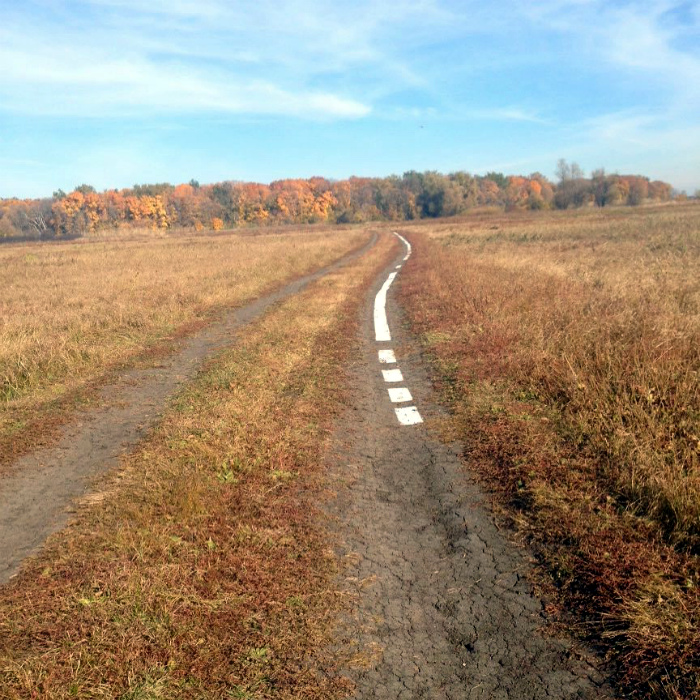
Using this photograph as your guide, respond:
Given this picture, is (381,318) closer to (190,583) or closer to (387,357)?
(387,357)

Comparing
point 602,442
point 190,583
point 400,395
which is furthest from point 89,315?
point 602,442

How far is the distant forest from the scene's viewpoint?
12288 centimetres

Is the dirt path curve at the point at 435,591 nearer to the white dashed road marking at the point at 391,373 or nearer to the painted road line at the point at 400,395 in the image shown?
the white dashed road marking at the point at 391,373

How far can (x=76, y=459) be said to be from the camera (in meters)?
5.20

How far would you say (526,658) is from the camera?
2762 mm

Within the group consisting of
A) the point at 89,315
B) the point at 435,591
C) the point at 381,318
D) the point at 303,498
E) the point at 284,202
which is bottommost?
the point at 435,591

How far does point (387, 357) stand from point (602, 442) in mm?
4355

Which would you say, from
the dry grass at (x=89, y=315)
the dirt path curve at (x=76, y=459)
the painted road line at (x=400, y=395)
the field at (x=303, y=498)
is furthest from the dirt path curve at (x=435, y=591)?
the dry grass at (x=89, y=315)

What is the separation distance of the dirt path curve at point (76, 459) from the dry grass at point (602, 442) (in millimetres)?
3457

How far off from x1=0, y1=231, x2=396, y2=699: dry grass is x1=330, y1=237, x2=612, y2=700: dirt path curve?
0.80 feet

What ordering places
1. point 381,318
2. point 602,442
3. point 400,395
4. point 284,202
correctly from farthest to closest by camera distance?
point 284,202, point 381,318, point 400,395, point 602,442

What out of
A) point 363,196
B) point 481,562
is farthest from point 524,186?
point 481,562

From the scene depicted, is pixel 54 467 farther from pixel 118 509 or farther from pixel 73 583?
pixel 73 583

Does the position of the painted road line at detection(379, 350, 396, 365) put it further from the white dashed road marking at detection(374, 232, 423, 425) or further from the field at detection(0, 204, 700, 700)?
the field at detection(0, 204, 700, 700)
